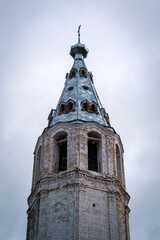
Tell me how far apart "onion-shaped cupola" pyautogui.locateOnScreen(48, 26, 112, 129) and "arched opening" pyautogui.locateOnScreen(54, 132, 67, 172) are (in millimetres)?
1250

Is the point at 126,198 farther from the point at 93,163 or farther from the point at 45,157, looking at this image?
the point at 45,157

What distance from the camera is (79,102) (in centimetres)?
3731

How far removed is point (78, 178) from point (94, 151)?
13.2 feet

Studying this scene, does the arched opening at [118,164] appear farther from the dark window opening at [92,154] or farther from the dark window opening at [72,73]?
the dark window opening at [72,73]

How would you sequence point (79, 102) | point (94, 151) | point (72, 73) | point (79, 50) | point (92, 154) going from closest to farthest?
point (92, 154) → point (94, 151) → point (79, 102) → point (72, 73) → point (79, 50)

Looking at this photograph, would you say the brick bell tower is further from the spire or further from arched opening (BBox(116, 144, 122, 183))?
the spire

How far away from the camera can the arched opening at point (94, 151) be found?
33.9 metres

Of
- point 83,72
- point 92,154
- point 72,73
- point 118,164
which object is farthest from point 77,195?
point 83,72

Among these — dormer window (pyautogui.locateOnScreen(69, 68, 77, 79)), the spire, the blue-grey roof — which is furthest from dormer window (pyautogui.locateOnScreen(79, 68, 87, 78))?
the spire

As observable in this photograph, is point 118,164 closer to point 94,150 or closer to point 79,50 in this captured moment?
point 94,150

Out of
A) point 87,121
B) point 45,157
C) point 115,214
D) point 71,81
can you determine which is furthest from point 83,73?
point 115,214

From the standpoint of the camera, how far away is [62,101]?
38094 millimetres

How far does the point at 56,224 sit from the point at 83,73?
49.8 feet

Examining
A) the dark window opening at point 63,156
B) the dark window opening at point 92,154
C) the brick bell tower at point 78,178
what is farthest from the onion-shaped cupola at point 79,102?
the dark window opening at point 63,156
